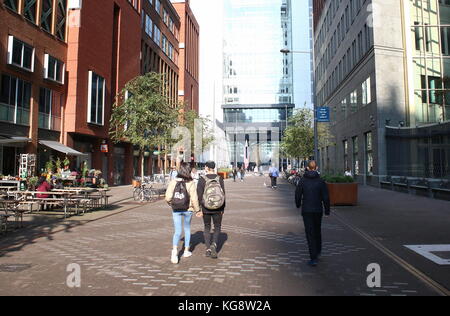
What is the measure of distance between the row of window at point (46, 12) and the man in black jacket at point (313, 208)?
2122 centimetres

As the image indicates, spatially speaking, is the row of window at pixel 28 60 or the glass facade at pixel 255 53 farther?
the glass facade at pixel 255 53

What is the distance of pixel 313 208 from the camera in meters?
5.92

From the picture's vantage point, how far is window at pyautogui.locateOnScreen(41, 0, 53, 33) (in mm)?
22712

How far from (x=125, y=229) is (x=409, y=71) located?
24820mm

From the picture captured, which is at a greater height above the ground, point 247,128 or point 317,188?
point 247,128

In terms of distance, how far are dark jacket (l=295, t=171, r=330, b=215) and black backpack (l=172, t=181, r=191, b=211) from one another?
198 centimetres

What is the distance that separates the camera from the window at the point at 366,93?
27881mm

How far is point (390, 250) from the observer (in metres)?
6.84

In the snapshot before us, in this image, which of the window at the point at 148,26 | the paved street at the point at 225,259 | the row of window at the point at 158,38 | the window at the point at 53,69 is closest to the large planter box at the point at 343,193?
the paved street at the point at 225,259

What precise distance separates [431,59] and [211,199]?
86.2 feet

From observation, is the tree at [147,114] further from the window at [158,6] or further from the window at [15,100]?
the window at [158,6]

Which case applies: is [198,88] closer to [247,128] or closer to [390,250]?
[247,128]

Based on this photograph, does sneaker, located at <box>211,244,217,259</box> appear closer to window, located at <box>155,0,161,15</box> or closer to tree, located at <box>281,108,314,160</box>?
tree, located at <box>281,108,314,160</box>
